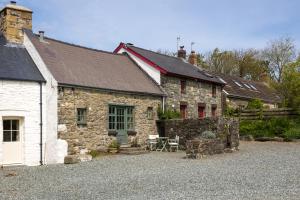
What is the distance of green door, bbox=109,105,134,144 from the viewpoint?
20.0 meters

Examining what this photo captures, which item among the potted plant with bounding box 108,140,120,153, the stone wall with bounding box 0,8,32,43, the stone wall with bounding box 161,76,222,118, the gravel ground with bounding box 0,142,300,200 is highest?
the stone wall with bounding box 0,8,32,43

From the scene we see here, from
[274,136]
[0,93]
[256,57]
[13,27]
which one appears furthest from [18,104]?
[256,57]

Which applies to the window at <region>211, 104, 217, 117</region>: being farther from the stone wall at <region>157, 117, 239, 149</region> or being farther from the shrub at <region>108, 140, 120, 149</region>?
the shrub at <region>108, 140, 120, 149</region>

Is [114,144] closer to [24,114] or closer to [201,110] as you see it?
[24,114]

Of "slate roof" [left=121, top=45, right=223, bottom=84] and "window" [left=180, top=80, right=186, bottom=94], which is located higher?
"slate roof" [left=121, top=45, right=223, bottom=84]

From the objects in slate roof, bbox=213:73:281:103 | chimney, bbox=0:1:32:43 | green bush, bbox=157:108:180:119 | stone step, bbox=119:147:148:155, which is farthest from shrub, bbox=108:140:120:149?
slate roof, bbox=213:73:281:103

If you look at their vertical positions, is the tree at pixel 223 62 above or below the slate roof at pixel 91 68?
above

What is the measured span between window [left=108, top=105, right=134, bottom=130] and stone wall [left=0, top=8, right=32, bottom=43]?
18.6 ft

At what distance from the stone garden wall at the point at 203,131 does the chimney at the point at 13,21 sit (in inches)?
365

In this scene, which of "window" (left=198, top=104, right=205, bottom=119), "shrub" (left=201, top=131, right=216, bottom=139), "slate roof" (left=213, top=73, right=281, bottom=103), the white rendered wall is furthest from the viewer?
"slate roof" (left=213, top=73, right=281, bottom=103)

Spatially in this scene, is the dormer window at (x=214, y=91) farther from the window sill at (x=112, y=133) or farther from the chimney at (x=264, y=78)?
the chimney at (x=264, y=78)

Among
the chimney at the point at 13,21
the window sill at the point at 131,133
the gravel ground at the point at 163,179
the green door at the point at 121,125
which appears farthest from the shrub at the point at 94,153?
the chimney at the point at 13,21

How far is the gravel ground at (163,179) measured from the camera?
9312 mm

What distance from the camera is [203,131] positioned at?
2033cm
